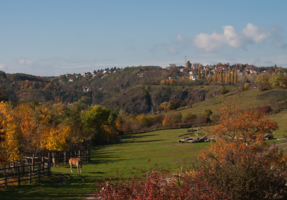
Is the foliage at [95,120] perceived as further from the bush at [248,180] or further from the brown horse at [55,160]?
the bush at [248,180]

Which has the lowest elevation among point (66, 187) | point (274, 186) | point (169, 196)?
point (66, 187)

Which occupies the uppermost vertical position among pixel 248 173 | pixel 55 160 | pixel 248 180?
pixel 248 173

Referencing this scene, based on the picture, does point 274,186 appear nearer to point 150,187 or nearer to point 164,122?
point 150,187

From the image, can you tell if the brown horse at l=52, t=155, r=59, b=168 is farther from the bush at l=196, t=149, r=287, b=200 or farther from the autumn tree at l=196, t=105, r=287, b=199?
the bush at l=196, t=149, r=287, b=200

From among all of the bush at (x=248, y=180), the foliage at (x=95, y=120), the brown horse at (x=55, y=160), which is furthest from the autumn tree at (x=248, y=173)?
the foliage at (x=95, y=120)

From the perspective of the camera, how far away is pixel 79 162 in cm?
2464

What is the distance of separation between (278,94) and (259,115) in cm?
8426

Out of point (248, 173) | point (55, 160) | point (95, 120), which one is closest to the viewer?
point (248, 173)

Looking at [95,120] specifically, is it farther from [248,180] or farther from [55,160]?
[248,180]

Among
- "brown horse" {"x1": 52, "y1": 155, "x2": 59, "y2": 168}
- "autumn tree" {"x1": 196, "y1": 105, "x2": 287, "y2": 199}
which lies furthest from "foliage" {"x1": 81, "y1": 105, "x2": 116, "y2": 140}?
"autumn tree" {"x1": 196, "y1": 105, "x2": 287, "y2": 199}

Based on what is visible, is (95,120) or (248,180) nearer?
(248,180)

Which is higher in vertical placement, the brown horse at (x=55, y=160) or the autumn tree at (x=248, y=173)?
the autumn tree at (x=248, y=173)

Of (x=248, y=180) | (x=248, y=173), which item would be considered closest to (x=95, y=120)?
(x=248, y=173)


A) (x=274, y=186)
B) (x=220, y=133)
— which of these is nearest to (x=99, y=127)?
(x=220, y=133)
